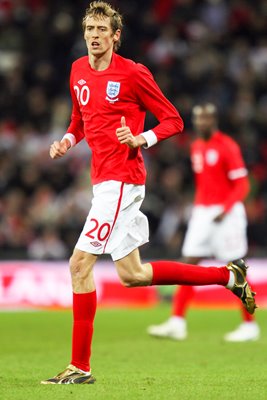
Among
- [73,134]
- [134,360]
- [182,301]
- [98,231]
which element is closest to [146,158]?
[182,301]

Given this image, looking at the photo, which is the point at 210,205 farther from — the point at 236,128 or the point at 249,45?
the point at 249,45

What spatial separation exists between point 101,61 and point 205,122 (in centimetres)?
359

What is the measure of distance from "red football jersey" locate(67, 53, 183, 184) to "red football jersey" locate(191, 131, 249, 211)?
341cm

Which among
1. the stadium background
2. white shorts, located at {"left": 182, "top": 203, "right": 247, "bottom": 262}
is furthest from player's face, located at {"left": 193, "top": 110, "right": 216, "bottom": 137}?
the stadium background

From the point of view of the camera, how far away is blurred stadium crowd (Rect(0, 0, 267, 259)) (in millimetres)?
14992

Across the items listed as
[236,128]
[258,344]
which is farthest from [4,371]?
[236,128]

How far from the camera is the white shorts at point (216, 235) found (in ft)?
33.6

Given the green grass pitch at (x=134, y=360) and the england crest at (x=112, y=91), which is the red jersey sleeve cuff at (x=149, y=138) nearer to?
the england crest at (x=112, y=91)

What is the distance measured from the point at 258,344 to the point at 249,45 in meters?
9.68

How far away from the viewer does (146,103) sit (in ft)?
22.1

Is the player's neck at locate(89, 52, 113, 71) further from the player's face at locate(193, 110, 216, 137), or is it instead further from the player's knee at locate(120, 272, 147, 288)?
the player's face at locate(193, 110, 216, 137)

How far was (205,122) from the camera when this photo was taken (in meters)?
10.2

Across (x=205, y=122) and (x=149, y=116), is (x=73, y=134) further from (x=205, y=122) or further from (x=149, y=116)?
(x=149, y=116)

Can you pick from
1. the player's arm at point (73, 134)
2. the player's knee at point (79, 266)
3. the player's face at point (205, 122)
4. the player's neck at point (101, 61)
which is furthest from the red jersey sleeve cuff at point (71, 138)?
the player's face at point (205, 122)
